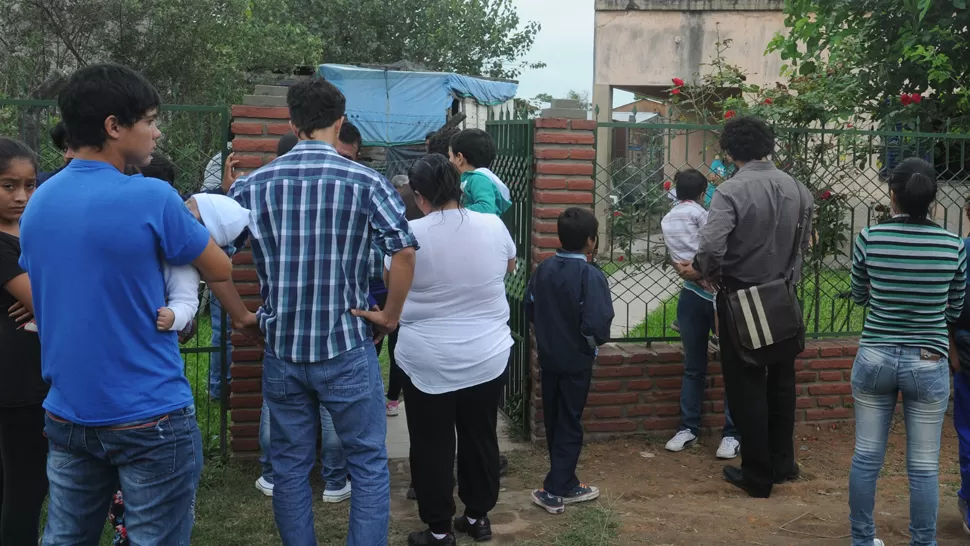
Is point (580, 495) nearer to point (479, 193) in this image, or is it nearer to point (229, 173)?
point (479, 193)

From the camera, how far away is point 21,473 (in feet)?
9.77

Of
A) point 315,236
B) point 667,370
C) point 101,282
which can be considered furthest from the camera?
point 667,370

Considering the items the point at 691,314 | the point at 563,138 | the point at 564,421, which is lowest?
the point at 564,421

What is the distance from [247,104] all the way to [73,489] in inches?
112

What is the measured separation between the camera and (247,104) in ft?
Answer: 16.0

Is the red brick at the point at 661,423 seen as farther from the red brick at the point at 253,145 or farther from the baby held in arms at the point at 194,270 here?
the baby held in arms at the point at 194,270

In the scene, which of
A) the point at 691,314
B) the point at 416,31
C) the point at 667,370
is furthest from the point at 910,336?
the point at 416,31

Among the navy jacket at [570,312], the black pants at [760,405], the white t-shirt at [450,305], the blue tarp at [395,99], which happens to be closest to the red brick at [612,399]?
the black pants at [760,405]

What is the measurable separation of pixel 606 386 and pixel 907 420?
2.03 meters

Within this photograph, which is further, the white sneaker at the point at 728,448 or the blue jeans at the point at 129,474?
the white sneaker at the point at 728,448

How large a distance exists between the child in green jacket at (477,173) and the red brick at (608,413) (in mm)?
1562

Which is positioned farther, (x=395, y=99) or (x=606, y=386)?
(x=395, y=99)

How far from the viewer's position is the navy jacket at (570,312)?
4.30m

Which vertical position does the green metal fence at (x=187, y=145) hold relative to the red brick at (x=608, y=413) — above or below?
above
